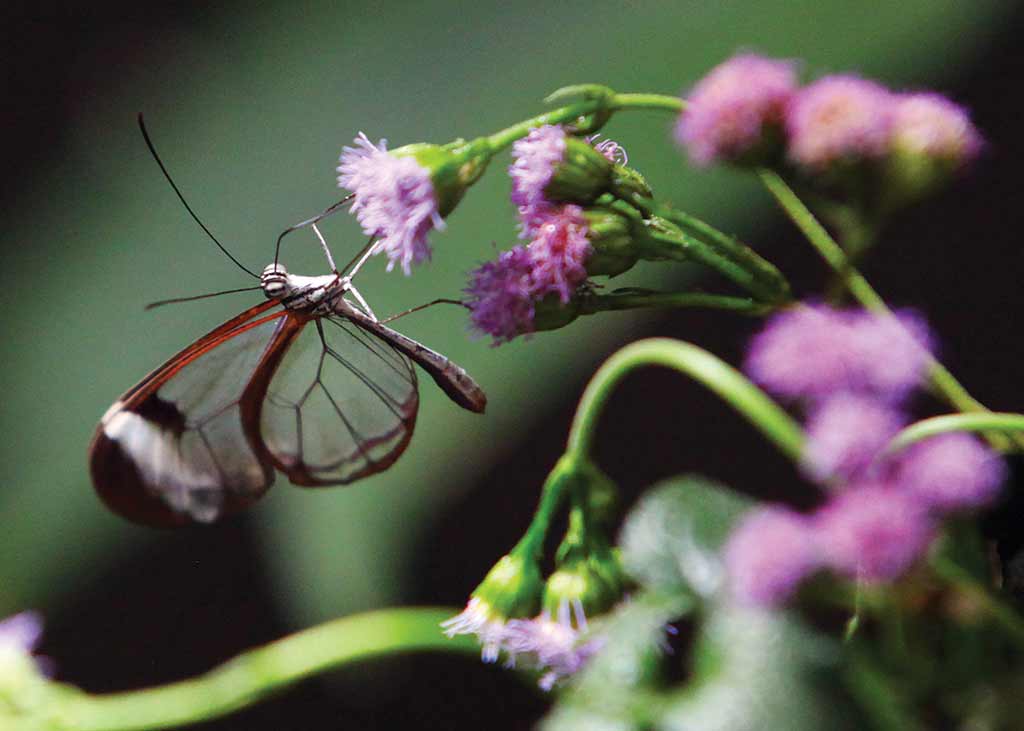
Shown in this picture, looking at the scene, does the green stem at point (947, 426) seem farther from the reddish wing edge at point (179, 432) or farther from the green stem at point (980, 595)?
the reddish wing edge at point (179, 432)

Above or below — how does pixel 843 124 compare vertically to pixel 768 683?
above

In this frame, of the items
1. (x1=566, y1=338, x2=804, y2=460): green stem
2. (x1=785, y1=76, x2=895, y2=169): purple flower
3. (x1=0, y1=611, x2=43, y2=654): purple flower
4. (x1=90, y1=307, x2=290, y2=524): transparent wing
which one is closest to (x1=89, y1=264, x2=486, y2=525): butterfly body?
(x1=90, y1=307, x2=290, y2=524): transparent wing

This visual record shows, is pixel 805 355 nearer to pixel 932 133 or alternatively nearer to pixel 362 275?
pixel 932 133

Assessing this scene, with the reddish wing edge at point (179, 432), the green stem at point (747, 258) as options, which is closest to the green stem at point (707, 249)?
the green stem at point (747, 258)

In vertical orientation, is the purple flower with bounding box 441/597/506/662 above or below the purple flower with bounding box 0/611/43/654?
below

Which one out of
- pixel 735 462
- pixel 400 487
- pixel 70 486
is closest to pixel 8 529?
pixel 70 486

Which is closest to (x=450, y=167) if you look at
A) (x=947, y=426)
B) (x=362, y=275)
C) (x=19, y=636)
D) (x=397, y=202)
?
(x=397, y=202)

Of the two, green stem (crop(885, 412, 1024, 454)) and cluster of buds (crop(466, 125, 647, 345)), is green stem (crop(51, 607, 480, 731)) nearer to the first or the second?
cluster of buds (crop(466, 125, 647, 345))
